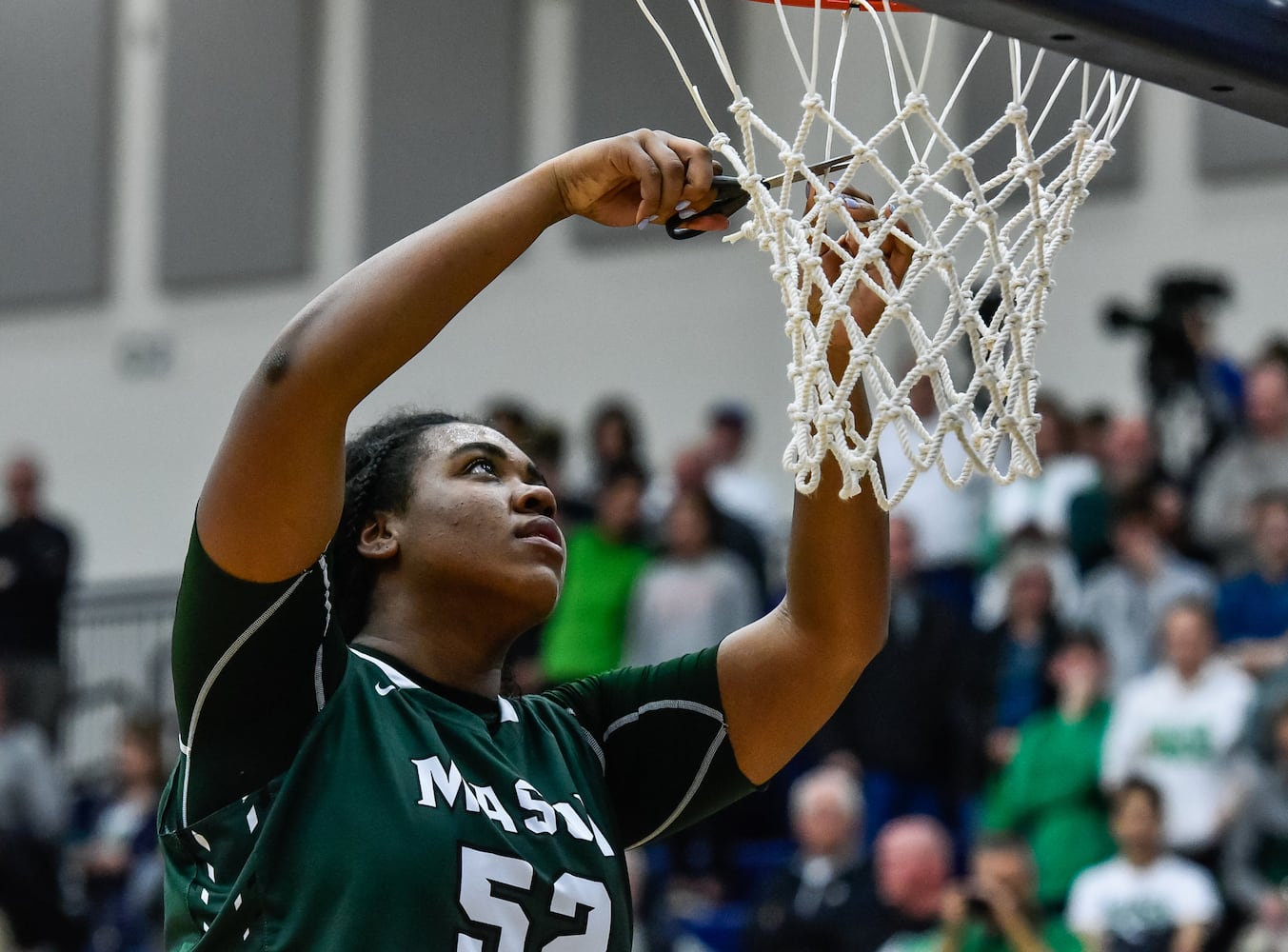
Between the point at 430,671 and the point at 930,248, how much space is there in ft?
2.92

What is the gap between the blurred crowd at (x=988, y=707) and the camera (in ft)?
22.1

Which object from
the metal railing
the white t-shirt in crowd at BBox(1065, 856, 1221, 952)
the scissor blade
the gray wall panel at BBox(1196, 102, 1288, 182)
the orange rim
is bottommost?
the metal railing

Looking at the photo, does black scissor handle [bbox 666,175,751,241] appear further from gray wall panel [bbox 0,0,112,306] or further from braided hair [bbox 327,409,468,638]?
gray wall panel [bbox 0,0,112,306]

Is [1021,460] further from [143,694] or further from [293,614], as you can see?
[143,694]

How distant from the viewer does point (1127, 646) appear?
25.7ft

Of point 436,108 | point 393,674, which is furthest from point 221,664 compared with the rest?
point 436,108

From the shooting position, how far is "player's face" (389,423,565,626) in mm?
2941

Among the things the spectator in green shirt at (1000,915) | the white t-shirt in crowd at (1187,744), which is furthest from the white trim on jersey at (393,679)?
the white t-shirt in crowd at (1187,744)

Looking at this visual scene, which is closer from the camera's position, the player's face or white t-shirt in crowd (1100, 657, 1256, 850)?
the player's face

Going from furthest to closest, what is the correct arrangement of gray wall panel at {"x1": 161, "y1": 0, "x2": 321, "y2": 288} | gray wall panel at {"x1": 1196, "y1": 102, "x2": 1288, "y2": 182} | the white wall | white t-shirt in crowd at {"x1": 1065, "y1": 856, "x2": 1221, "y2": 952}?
gray wall panel at {"x1": 161, "y1": 0, "x2": 321, "y2": 288}
the white wall
gray wall panel at {"x1": 1196, "y1": 102, "x2": 1288, "y2": 182}
white t-shirt in crowd at {"x1": 1065, "y1": 856, "x2": 1221, "y2": 952}

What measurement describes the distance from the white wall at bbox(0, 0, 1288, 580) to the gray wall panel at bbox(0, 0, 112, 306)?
0.45 feet

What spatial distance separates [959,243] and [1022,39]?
43 cm

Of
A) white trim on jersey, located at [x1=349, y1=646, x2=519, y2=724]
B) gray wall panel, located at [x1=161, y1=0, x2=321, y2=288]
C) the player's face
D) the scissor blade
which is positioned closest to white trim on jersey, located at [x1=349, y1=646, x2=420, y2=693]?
white trim on jersey, located at [x1=349, y1=646, x2=519, y2=724]

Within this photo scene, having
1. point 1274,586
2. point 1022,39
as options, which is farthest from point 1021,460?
point 1274,586
